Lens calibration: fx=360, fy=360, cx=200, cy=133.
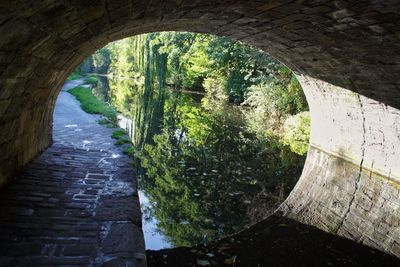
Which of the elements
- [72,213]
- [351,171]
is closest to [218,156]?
[351,171]

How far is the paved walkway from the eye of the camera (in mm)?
3604

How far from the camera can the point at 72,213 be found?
180 inches

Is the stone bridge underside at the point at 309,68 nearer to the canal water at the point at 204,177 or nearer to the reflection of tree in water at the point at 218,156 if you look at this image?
the canal water at the point at 204,177

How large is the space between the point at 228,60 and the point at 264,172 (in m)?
19.5

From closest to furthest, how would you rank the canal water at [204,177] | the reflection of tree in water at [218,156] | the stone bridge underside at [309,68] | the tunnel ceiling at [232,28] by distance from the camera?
the tunnel ceiling at [232,28] → the stone bridge underside at [309,68] → the canal water at [204,177] → the reflection of tree in water at [218,156]

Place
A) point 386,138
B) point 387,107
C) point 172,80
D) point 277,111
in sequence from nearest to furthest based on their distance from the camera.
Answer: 1. point 387,107
2. point 386,138
3. point 277,111
4. point 172,80

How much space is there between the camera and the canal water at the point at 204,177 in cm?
640

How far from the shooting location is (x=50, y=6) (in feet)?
8.67

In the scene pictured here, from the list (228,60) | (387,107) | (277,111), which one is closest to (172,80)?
(228,60)

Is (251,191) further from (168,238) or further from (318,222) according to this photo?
(168,238)

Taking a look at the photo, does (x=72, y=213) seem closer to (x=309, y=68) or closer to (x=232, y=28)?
(x=232, y=28)

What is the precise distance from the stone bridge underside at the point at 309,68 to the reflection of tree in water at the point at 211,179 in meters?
0.81

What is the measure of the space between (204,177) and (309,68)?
3.66 metres

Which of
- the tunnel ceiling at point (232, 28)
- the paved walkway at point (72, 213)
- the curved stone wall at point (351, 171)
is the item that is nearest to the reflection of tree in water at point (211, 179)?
the curved stone wall at point (351, 171)
